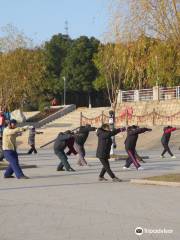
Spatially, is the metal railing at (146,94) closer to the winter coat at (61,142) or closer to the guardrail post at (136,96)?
the guardrail post at (136,96)

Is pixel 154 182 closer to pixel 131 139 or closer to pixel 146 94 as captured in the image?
pixel 131 139

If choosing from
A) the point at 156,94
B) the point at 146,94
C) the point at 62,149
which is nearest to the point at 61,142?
the point at 62,149

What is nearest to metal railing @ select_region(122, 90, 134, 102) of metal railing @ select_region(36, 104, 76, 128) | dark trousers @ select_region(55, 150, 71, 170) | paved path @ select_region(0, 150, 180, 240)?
metal railing @ select_region(36, 104, 76, 128)

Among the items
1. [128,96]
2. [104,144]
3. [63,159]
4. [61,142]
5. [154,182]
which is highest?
[104,144]

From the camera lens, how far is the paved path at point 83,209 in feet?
31.0

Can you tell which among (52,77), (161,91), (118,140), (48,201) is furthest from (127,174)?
(52,77)

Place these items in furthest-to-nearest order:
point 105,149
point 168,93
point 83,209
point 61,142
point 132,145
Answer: point 168,93 < point 61,142 < point 132,145 < point 105,149 < point 83,209

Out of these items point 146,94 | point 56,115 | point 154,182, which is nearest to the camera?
point 154,182

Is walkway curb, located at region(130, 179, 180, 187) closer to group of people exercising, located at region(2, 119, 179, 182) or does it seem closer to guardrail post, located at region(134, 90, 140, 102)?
group of people exercising, located at region(2, 119, 179, 182)

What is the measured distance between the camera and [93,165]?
2434 centimetres

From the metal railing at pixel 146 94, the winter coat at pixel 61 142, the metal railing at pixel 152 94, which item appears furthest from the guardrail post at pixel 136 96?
the winter coat at pixel 61 142

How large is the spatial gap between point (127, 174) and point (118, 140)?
71.5ft

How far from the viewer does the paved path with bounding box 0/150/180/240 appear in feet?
31.0

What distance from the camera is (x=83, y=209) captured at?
12.0 meters
